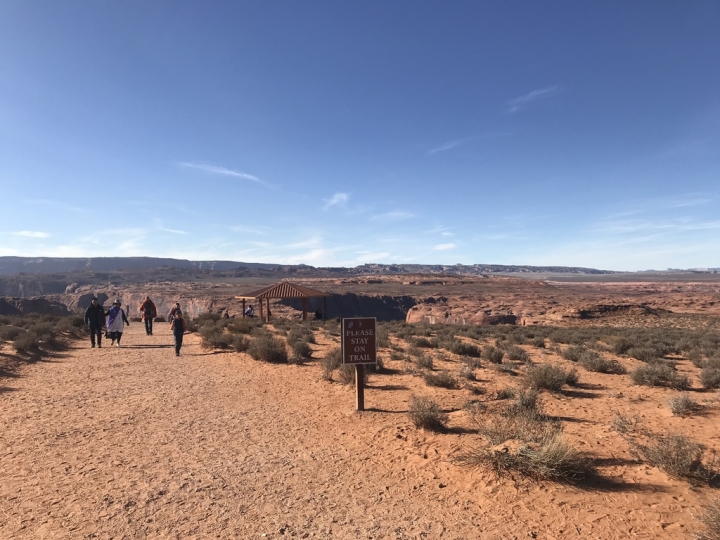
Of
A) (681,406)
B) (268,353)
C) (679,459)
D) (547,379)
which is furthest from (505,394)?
(268,353)

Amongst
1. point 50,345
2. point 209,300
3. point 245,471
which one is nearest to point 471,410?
point 245,471

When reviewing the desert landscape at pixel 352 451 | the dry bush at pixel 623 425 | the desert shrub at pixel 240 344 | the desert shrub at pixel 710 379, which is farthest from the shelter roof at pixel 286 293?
the dry bush at pixel 623 425

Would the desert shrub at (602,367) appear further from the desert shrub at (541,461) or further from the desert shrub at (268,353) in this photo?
the desert shrub at (268,353)

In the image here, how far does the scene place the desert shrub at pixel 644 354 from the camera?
501 inches

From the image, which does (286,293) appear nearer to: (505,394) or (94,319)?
(94,319)

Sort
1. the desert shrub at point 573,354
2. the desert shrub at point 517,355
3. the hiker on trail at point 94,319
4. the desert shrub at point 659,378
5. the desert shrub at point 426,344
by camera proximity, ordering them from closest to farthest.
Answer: the desert shrub at point 659,378 → the desert shrub at point 517,355 → the desert shrub at point 573,354 → the hiker on trail at point 94,319 → the desert shrub at point 426,344

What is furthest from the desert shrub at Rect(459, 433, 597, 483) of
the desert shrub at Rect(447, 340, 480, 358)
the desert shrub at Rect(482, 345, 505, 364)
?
the desert shrub at Rect(447, 340, 480, 358)

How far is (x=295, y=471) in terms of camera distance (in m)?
4.67

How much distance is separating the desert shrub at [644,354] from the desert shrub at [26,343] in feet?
61.2

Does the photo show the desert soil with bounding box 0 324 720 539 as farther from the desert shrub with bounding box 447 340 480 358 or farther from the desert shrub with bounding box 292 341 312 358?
the desert shrub with bounding box 447 340 480 358

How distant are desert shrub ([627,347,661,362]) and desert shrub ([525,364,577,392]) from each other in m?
6.08

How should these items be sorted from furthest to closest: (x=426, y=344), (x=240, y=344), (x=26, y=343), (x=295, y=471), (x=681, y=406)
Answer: (x=426, y=344)
(x=240, y=344)
(x=26, y=343)
(x=681, y=406)
(x=295, y=471)

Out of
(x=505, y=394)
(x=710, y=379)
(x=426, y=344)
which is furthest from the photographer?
(x=426, y=344)

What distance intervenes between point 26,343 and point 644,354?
18.9 meters
